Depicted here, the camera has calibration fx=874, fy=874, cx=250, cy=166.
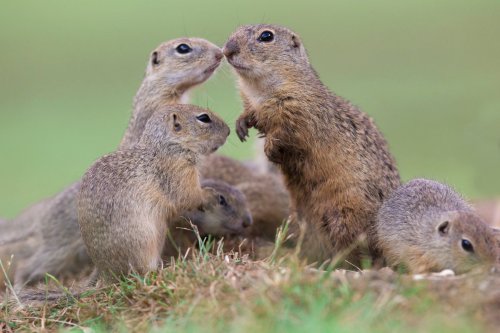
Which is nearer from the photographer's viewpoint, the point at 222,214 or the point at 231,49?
the point at 231,49

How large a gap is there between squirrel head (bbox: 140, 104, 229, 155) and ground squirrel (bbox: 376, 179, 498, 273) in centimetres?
174

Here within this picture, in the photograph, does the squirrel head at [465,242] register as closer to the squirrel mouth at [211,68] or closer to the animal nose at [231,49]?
the animal nose at [231,49]

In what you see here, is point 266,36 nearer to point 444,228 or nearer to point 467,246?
point 444,228

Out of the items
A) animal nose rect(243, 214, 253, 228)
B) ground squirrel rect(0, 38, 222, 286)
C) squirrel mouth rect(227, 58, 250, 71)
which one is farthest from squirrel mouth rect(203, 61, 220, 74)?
animal nose rect(243, 214, 253, 228)

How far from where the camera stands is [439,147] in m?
21.1

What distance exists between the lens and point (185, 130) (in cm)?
820

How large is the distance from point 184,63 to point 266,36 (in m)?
1.27

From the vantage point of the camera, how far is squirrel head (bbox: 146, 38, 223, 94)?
9.24 m

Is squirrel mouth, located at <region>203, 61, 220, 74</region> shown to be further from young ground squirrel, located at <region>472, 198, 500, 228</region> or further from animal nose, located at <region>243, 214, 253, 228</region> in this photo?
young ground squirrel, located at <region>472, 198, 500, 228</region>

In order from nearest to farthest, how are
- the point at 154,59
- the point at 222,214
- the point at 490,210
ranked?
1. the point at 222,214
2. the point at 154,59
3. the point at 490,210

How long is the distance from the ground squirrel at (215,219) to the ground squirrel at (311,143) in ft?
2.61

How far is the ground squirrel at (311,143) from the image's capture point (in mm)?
8156

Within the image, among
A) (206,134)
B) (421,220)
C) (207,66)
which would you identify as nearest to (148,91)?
(207,66)

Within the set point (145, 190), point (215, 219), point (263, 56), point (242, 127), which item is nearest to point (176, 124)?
point (242, 127)
